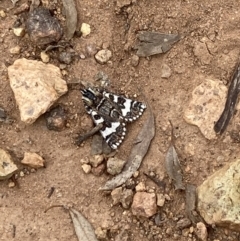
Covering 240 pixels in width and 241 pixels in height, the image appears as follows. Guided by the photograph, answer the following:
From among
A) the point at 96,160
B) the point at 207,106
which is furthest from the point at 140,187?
the point at 207,106

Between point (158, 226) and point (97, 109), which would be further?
point (97, 109)

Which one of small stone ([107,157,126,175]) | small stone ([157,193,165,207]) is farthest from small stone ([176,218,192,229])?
small stone ([107,157,126,175])

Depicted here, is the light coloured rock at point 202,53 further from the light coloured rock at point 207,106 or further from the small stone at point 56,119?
the small stone at point 56,119

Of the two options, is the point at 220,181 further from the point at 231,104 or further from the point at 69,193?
the point at 69,193

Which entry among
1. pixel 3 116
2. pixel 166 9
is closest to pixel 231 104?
pixel 166 9

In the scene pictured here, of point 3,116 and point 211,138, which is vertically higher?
point 211,138
